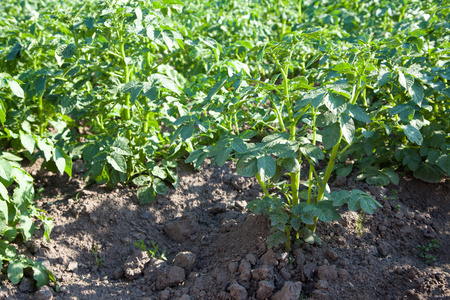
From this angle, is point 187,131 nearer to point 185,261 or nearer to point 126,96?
point 185,261

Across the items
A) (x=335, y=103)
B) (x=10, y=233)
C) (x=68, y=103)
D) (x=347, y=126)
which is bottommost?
(x=10, y=233)

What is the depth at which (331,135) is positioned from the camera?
2.01 metres

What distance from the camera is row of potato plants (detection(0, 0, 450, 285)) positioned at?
6.95 ft

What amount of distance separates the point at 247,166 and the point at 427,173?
64.7 inches

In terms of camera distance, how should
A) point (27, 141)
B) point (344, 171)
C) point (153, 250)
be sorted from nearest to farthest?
point (27, 141)
point (153, 250)
point (344, 171)

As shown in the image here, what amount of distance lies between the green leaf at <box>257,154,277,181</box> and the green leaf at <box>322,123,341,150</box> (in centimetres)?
29

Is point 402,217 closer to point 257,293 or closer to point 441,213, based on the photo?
point 441,213

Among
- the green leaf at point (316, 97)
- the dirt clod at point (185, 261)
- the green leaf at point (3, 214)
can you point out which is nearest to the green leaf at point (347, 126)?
the green leaf at point (316, 97)

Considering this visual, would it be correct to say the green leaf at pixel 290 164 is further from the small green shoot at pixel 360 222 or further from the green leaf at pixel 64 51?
the green leaf at pixel 64 51

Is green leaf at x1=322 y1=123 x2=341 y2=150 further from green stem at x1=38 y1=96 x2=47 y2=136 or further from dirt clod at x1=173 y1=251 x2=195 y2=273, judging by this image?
green stem at x1=38 y1=96 x2=47 y2=136

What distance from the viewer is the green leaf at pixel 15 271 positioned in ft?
7.49

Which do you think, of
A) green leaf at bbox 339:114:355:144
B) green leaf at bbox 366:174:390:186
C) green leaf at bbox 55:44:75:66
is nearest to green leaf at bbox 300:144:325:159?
green leaf at bbox 339:114:355:144

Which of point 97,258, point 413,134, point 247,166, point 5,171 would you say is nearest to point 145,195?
point 97,258

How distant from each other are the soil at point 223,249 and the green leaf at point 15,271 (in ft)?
0.27
